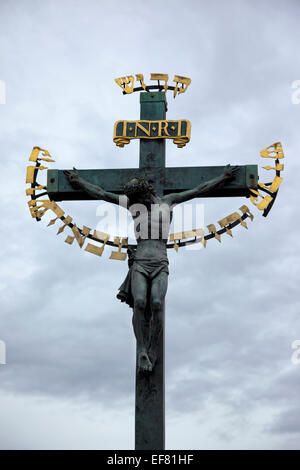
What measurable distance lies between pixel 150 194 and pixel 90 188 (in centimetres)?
86

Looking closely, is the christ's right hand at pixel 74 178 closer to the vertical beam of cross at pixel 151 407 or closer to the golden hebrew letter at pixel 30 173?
the golden hebrew letter at pixel 30 173

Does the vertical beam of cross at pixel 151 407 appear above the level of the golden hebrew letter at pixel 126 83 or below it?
below

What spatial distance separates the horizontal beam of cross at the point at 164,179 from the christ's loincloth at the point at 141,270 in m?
1.12

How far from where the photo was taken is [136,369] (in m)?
9.79

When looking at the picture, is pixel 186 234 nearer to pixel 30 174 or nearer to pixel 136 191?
pixel 136 191

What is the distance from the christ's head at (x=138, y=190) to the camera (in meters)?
10.0

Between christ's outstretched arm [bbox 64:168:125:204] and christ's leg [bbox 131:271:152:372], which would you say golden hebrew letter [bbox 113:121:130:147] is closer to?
christ's outstretched arm [bbox 64:168:125:204]

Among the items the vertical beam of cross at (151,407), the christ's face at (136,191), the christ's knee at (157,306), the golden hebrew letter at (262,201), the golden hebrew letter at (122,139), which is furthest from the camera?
the golden hebrew letter at (122,139)

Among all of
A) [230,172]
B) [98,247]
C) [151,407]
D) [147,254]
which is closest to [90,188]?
[98,247]

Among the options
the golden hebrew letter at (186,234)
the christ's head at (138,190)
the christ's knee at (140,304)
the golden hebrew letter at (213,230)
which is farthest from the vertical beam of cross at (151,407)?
the christ's head at (138,190)

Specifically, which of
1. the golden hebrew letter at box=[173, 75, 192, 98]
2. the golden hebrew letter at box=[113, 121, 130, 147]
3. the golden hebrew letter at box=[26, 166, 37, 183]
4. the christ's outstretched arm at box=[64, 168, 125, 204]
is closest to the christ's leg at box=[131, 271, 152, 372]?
the christ's outstretched arm at box=[64, 168, 125, 204]

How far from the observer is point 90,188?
10.6m

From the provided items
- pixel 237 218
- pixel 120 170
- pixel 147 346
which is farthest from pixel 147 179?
pixel 147 346
